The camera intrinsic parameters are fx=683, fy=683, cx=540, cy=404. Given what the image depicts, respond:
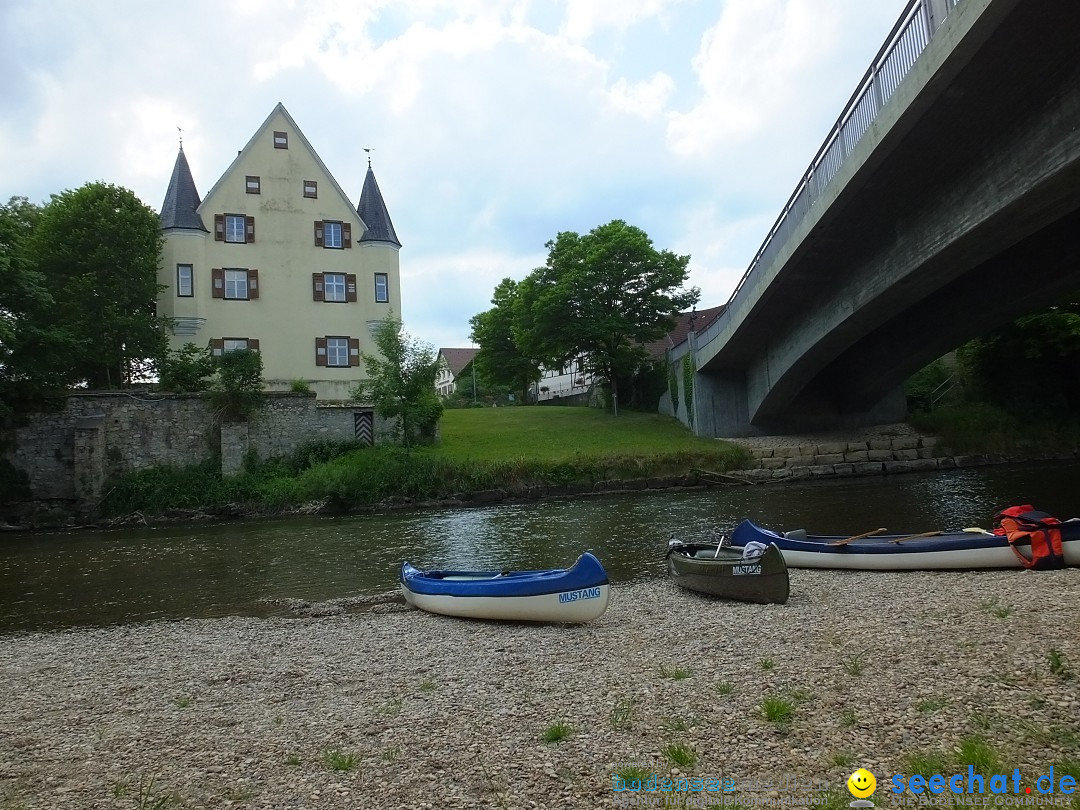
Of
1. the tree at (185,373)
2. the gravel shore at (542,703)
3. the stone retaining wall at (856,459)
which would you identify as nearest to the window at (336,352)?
the tree at (185,373)

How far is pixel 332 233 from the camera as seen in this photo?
38.0 m

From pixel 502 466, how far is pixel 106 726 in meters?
22.1

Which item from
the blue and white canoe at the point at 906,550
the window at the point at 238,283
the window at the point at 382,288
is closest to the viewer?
the blue and white canoe at the point at 906,550

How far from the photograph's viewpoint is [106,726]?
19.1 ft

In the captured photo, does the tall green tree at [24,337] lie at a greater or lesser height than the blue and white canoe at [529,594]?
greater

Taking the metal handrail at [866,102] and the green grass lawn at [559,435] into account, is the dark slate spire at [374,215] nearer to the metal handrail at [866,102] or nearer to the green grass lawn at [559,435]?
the green grass lawn at [559,435]

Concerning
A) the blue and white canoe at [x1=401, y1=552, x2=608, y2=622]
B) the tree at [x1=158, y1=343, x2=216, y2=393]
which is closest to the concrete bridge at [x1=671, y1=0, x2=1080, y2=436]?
the blue and white canoe at [x1=401, y1=552, x2=608, y2=622]

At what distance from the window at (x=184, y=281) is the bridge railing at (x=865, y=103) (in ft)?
92.3

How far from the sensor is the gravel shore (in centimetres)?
412

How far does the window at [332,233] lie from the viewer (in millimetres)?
37531

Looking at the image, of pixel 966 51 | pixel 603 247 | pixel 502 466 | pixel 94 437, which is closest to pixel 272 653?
pixel 966 51

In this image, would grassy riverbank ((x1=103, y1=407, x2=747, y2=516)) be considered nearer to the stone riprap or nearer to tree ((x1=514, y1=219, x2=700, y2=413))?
the stone riprap

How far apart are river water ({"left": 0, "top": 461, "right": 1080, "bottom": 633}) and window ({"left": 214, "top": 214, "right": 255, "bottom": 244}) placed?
17.9 meters

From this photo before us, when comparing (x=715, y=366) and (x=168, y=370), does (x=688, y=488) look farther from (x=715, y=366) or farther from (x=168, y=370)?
(x=168, y=370)
